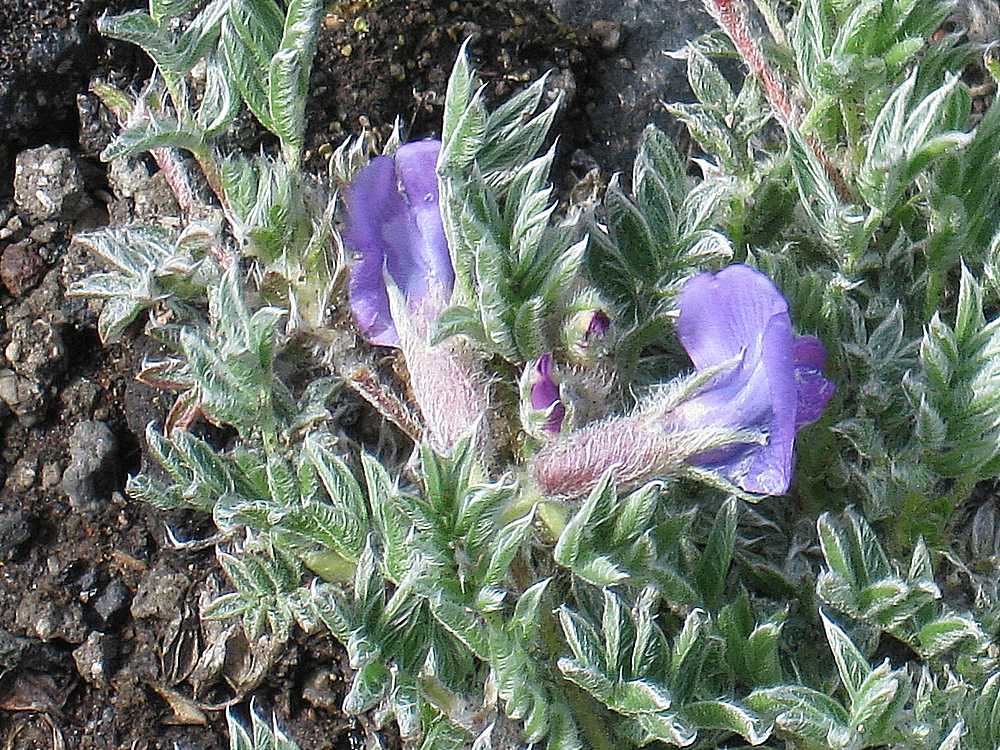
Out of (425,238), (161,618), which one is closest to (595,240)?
(425,238)

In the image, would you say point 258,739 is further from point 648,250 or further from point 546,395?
point 648,250

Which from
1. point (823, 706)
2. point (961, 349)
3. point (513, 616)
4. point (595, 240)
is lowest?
point (823, 706)

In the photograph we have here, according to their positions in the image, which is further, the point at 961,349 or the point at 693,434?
the point at 961,349

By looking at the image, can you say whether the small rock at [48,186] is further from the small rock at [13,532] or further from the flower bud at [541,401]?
the flower bud at [541,401]

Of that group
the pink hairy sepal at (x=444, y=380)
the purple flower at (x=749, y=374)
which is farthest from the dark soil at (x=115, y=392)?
the purple flower at (x=749, y=374)

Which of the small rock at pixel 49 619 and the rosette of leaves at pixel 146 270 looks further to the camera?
the small rock at pixel 49 619

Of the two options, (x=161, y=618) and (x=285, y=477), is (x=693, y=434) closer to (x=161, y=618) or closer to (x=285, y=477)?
(x=285, y=477)

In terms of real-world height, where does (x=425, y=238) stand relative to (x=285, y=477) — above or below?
above
